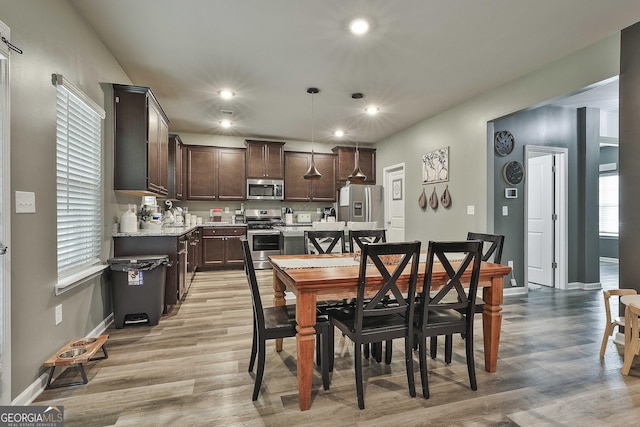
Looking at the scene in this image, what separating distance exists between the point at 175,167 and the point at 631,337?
5.88 meters

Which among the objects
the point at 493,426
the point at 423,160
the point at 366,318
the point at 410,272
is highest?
the point at 423,160

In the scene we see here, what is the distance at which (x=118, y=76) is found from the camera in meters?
3.39

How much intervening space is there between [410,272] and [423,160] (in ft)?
12.3

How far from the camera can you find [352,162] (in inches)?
273

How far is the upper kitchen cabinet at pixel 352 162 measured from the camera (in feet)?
22.6

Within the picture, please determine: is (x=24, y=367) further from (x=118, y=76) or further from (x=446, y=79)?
(x=446, y=79)

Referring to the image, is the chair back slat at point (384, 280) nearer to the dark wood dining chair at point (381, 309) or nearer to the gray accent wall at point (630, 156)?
the dark wood dining chair at point (381, 309)

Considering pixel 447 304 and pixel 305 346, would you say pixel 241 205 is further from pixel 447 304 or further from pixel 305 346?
pixel 447 304

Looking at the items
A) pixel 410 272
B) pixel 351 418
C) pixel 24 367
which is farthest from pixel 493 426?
pixel 24 367

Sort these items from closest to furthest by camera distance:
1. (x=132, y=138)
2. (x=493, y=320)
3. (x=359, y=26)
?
1. (x=493, y=320)
2. (x=359, y=26)
3. (x=132, y=138)

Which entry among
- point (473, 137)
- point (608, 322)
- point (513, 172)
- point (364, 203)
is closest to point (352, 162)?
point (364, 203)

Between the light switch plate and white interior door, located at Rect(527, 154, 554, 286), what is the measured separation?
5.43m

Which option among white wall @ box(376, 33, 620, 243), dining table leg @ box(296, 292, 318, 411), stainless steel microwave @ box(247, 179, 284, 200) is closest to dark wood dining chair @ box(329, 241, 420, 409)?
dining table leg @ box(296, 292, 318, 411)

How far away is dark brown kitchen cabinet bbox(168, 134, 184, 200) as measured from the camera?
212 inches
